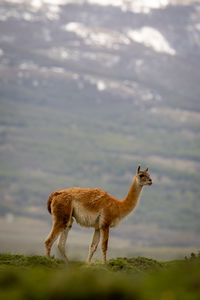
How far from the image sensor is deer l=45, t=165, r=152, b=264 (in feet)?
79.5

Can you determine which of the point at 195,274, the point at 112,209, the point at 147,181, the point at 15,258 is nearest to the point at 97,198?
the point at 112,209

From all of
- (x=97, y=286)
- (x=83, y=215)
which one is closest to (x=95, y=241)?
(x=83, y=215)

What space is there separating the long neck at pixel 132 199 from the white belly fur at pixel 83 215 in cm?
144

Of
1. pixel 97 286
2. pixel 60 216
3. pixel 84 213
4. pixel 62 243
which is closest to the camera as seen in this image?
pixel 97 286

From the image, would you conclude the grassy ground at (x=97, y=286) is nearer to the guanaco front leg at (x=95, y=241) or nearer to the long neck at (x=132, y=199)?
the guanaco front leg at (x=95, y=241)

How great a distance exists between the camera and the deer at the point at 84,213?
24.2m

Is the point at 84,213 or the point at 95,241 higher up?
A: the point at 84,213

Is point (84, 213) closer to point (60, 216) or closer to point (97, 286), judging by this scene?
point (60, 216)

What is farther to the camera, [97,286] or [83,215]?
[83,215]

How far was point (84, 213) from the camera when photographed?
80.7 ft

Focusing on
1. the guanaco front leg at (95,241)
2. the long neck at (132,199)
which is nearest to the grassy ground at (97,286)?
the guanaco front leg at (95,241)

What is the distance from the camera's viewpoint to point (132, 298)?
8852mm

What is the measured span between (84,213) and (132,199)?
2.54 meters

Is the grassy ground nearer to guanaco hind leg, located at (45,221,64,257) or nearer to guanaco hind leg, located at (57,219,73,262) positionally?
guanaco hind leg, located at (57,219,73,262)
